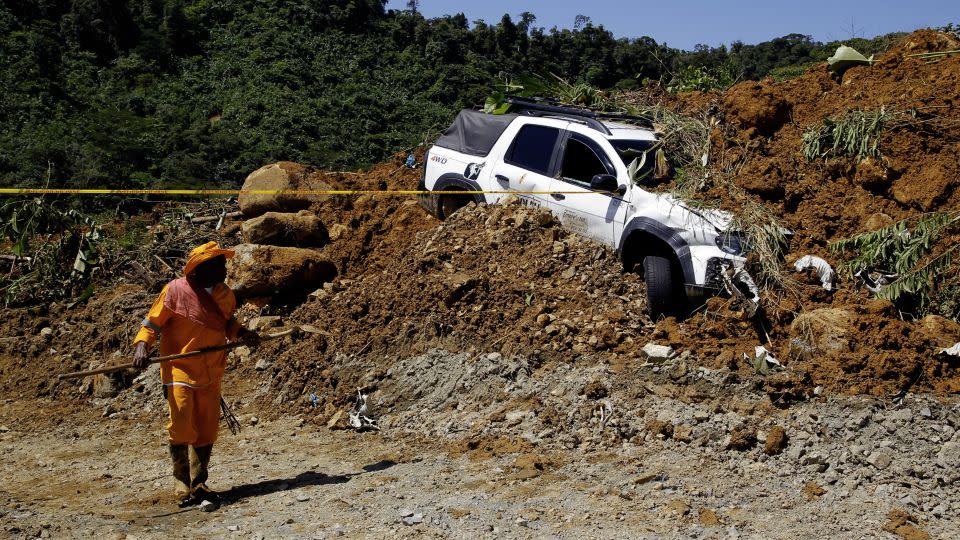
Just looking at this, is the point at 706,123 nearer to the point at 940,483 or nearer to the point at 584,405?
the point at 584,405

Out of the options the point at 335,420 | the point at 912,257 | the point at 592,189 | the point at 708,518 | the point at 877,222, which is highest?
the point at 592,189

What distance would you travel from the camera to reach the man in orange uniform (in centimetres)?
604

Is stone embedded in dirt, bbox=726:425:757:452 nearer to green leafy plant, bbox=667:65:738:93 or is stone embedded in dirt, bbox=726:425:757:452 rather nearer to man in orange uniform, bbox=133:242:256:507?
man in orange uniform, bbox=133:242:256:507

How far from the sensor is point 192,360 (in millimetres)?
6086

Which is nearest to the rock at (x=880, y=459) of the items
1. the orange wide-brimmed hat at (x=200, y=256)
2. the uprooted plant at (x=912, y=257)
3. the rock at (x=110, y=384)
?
the uprooted plant at (x=912, y=257)

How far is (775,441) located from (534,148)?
441 centimetres

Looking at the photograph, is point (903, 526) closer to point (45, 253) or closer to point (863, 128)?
point (863, 128)

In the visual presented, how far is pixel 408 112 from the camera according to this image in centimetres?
3431

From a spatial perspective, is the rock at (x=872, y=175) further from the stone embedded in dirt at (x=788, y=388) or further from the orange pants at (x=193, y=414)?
the orange pants at (x=193, y=414)

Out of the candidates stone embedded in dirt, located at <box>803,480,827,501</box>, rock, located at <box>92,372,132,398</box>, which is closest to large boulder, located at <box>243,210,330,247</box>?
rock, located at <box>92,372,132,398</box>

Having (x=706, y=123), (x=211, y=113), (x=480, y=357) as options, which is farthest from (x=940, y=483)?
(x=211, y=113)

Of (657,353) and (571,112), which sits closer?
(657,353)

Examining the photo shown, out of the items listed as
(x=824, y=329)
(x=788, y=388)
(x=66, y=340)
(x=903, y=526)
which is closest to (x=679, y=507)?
(x=903, y=526)

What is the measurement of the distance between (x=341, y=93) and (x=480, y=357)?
28.4 meters
